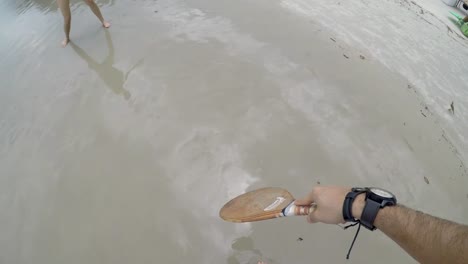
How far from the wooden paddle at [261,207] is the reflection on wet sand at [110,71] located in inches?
67.5

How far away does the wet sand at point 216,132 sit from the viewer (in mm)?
2135

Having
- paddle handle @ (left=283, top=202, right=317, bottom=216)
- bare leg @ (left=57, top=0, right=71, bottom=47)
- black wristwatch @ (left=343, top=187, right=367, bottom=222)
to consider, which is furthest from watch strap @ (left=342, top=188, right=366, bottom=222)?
bare leg @ (left=57, top=0, right=71, bottom=47)

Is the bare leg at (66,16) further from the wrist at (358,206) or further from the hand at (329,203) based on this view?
the wrist at (358,206)

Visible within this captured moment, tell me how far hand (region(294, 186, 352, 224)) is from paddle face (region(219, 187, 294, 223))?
28cm

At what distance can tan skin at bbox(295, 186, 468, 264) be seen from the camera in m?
0.99

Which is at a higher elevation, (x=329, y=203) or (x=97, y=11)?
(x=329, y=203)

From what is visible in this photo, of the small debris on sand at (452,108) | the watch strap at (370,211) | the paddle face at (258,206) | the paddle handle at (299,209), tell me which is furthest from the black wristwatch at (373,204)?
the small debris on sand at (452,108)

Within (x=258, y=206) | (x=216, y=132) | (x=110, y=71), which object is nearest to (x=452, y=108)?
(x=216, y=132)

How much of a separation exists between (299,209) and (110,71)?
2.70 meters

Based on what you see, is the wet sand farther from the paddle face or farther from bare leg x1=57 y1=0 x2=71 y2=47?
the paddle face

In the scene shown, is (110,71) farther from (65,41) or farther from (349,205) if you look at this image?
(349,205)

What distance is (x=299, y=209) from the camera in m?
1.50

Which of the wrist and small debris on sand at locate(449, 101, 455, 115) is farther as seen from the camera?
small debris on sand at locate(449, 101, 455, 115)

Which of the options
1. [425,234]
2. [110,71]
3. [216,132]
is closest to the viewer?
[425,234]
